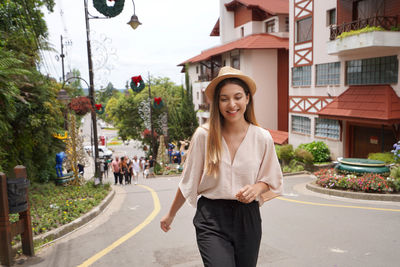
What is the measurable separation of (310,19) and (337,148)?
836 centimetres

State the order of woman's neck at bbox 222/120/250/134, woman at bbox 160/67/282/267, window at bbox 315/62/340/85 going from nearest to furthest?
woman at bbox 160/67/282/267
woman's neck at bbox 222/120/250/134
window at bbox 315/62/340/85

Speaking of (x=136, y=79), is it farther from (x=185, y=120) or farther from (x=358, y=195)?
(x=185, y=120)

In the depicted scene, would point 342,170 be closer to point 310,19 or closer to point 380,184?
point 380,184

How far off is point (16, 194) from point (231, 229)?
425 centimetres

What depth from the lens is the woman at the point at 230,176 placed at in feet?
9.34

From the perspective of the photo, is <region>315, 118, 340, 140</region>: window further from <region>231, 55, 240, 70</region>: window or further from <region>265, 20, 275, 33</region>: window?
<region>265, 20, 275, 33</region>: window

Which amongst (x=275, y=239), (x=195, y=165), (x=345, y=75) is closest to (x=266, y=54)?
(x=345, y=75)

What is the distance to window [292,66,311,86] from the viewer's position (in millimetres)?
23750

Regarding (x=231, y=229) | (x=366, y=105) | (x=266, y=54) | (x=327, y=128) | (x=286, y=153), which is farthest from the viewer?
(x=266, y=54)

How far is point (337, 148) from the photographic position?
834 inches

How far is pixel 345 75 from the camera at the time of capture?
65.8 feet

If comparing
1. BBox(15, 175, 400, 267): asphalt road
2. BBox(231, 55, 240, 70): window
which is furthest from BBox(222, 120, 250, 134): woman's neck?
BBox(231, 55, 240, 70): window

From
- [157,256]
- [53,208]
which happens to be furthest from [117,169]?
[157,256]

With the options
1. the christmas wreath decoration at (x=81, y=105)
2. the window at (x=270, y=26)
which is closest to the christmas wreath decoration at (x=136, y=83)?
the christmas wreath decoration at (x=81, y=105)
